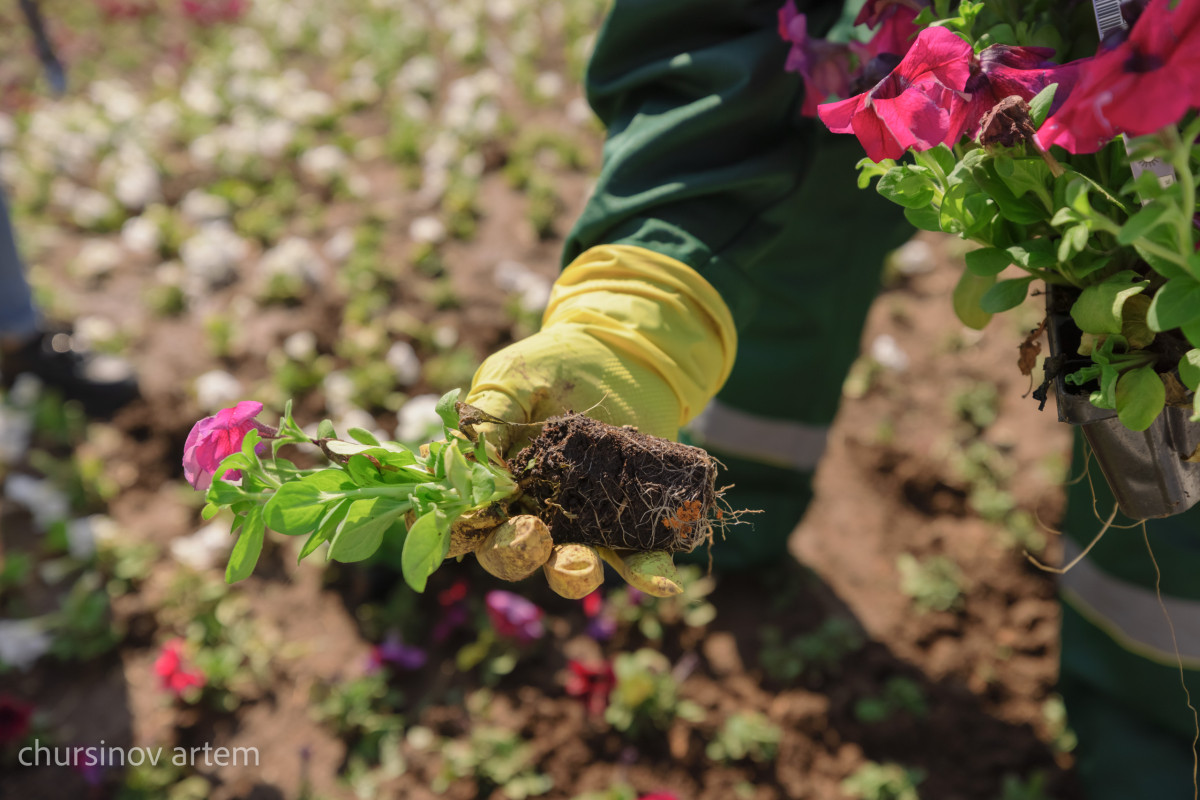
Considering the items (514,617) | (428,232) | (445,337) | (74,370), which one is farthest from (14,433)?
(514,617)

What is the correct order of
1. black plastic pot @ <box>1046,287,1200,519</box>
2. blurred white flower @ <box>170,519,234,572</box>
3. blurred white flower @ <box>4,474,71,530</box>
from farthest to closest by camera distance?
blurred white flower @ <box>4,474,71,530</box> < blurred white flower @ <box>170,519,234,572</box> < black plastic pot @ <box>1046,287,1200,519</box>

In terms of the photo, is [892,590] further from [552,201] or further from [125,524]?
[125,524]

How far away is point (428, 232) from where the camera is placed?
338 centimetres

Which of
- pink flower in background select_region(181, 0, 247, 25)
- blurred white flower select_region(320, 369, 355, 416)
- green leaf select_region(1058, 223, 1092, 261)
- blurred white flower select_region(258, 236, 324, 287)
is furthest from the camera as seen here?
pink flower in background select_region(181, 0, 247, 25)

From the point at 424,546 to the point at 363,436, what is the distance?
192mm

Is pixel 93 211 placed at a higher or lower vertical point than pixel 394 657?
higher

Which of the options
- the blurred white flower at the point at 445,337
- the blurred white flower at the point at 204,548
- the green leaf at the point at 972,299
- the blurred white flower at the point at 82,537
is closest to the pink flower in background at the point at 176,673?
the blurred white flower at the point at 204,548

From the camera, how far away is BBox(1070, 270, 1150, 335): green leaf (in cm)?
82

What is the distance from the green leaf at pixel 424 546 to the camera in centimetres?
85

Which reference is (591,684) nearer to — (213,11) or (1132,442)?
(1132,442)

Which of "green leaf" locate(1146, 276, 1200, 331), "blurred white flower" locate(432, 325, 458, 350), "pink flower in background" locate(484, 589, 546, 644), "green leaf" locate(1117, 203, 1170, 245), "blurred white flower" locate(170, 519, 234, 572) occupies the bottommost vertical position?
"blurred white flower" locate(170, 519, 234, 572)

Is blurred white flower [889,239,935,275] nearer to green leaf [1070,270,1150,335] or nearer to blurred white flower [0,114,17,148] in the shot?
green leaf [1070,270,1150,335]

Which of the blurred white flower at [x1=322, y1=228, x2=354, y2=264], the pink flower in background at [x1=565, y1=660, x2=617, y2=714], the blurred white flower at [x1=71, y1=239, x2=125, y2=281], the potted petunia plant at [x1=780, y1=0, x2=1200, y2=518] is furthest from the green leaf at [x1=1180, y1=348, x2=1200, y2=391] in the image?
the blurred white flower at [x1=71, y1=239, x2=125, y2=281]

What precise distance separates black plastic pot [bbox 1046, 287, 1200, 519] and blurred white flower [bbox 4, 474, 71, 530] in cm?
287
